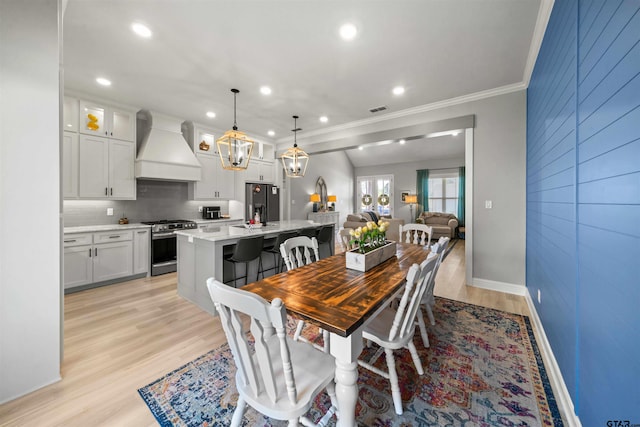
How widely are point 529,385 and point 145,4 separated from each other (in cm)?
397

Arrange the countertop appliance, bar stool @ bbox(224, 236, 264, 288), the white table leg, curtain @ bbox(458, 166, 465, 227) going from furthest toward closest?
1. curtain @ bbox(458, 166, 465, 227)
2. the countertop appliance
3. bar stool @ bbox(224, 236, 264, 288)
4. the white table leg

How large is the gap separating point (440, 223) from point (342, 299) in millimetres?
8055

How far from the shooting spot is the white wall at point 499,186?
3248mm

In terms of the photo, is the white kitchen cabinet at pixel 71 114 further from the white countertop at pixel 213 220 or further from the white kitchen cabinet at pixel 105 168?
the white countertop at pixel 213 220

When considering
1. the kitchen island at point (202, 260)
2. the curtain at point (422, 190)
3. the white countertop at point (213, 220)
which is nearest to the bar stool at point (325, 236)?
the kitchen island at point (202, 260)

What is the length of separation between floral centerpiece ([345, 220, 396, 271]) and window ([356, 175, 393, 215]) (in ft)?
26.8

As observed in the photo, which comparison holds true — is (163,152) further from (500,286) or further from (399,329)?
(500,286)

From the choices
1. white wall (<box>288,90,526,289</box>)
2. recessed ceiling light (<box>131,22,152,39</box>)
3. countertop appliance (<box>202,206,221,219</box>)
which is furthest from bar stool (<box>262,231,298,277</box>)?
white wall (<box>288,90,526,289</box>)

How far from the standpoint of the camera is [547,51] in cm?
209

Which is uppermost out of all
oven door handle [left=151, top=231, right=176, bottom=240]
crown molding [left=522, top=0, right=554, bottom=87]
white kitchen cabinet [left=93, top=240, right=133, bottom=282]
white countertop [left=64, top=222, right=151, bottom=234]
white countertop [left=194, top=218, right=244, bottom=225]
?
crown molding [left=522, top=0, right=554, bottom=87]

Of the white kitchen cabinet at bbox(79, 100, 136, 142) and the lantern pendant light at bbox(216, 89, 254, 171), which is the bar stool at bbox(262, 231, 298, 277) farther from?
the white kitchen cabinet at bbox(79, 100, 136, 142)

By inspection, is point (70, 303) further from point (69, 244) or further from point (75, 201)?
point (75, 201)

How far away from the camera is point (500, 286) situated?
11.1 ft

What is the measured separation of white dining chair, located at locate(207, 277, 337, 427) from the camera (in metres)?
0.86
